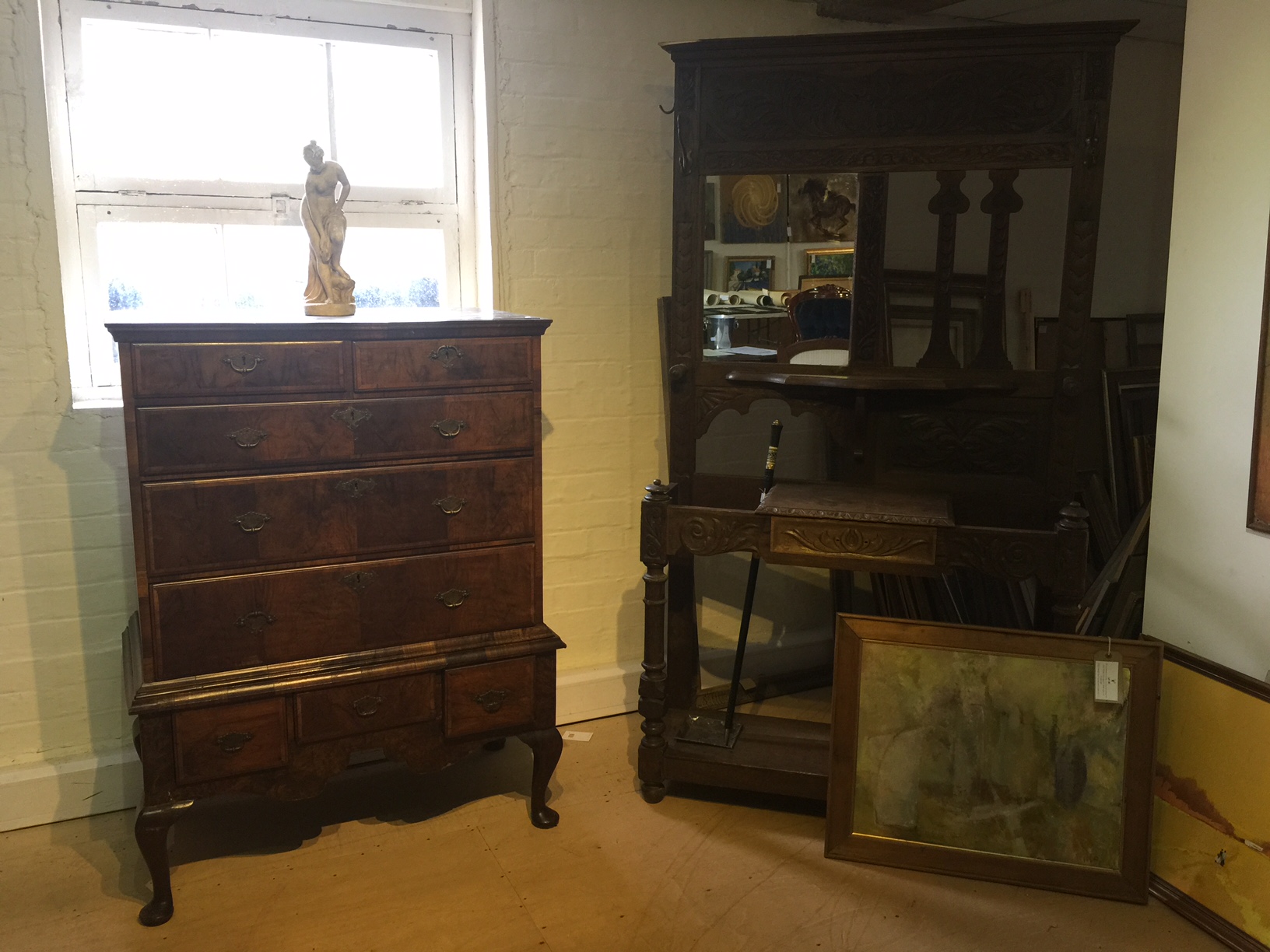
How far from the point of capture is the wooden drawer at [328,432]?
2209 millimetres

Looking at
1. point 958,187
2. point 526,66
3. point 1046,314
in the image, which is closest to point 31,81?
point 526,66

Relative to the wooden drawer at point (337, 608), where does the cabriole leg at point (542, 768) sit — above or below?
below

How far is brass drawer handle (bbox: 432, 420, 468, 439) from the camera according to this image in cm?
244

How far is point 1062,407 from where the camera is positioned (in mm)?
2723

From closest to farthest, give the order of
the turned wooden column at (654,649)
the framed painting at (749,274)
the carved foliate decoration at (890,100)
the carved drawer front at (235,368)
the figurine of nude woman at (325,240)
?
the carved drawer front at (235,368), the figurine of nude woman at (325,240), the carved foliate decoration at (890,100), the turned wooden column at (654,649), the framed painting at (749,274)

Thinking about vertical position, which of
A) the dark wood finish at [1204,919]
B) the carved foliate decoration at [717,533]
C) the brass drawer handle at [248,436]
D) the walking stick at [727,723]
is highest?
the brass drawer handle at [248,436]

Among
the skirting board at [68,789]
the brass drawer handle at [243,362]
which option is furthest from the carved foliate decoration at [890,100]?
the skirting board at [68,789]

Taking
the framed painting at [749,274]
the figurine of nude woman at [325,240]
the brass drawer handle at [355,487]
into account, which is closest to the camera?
the brass drawer handle at [355,487]

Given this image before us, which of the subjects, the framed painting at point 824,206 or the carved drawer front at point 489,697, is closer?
the carved drawer front at point 489,697

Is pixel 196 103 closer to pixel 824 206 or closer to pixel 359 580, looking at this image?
pixel 359 580

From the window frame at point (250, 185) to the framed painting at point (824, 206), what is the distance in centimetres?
99

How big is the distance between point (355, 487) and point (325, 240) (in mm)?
616

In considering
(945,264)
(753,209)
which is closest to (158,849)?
(753,209)

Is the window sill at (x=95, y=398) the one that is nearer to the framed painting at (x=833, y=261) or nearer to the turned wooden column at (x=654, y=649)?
the turned wooden column at (x=654, y=649)
